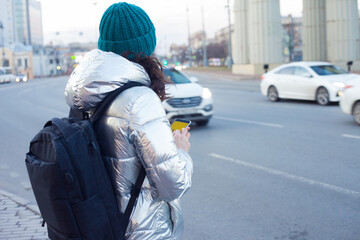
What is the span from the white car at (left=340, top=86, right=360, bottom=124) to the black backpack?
10.8 metres

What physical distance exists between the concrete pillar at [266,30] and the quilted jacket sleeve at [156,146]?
39.5 meters

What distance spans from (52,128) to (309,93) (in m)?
16.2

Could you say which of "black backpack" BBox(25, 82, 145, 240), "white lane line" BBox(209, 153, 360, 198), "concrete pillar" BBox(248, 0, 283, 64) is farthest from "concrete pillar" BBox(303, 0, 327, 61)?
"black backpack" BBox(25, 82, 145, 240)

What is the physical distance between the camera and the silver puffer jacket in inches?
83.8

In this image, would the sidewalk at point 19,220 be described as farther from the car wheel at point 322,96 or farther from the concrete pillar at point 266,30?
the concrete pillar at point 266,30

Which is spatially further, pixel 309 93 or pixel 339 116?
pixel 309 93

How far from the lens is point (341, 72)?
17.8 meters

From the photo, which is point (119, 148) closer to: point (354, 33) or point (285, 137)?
point (285, 137)

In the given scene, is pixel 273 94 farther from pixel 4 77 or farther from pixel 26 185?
pixel 4 77

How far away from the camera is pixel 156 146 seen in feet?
6.95

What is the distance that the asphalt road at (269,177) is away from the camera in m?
5.24

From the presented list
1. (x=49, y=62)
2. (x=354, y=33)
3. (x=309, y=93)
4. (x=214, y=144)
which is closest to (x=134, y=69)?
(x=214, y=144)

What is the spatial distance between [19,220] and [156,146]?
378 centimetres

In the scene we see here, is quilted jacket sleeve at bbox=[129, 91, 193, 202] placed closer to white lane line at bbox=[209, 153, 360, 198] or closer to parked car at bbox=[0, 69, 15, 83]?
white lane line at bbox=[209, 153, 360, 198]
